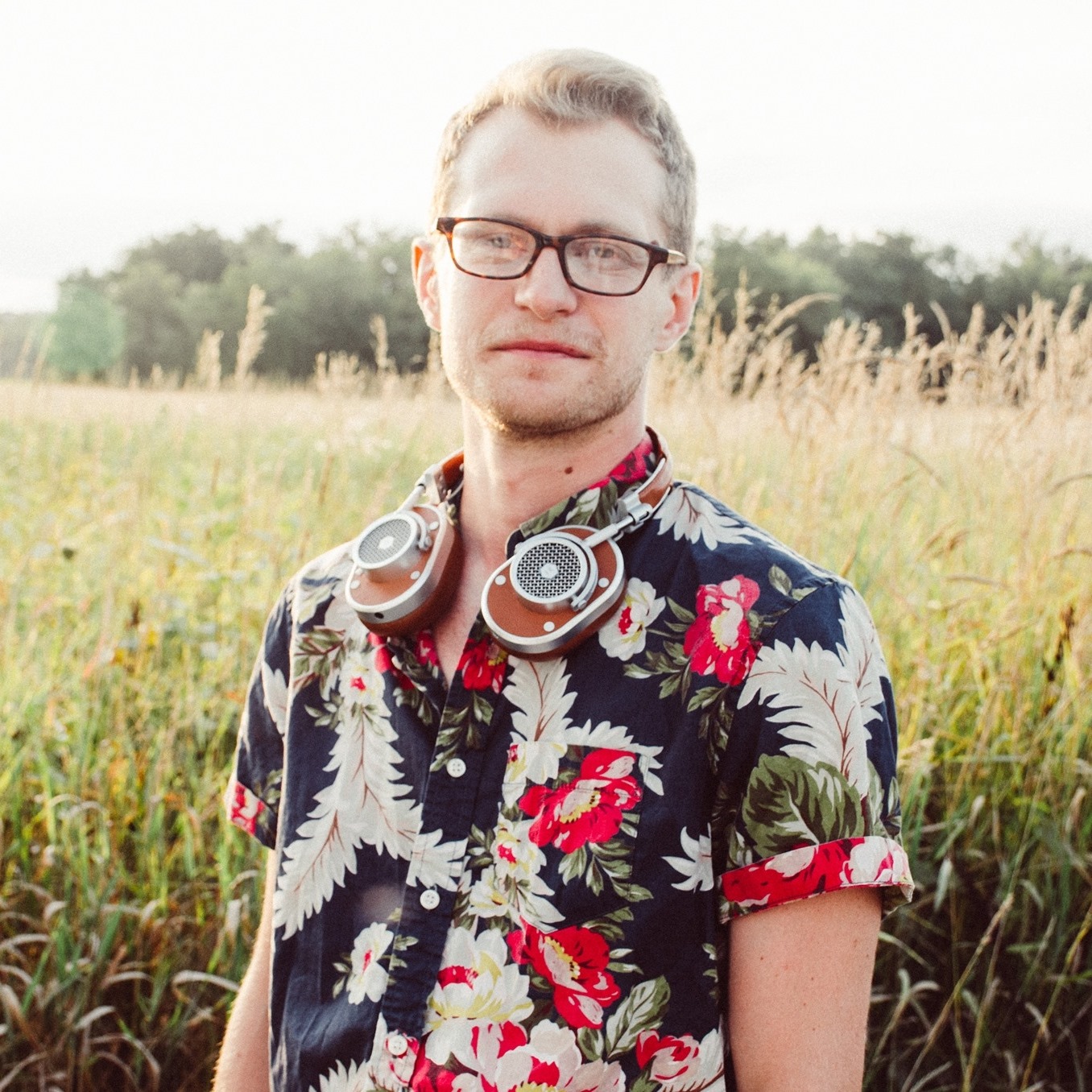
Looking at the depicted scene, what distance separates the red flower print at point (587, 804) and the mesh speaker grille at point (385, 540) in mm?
385

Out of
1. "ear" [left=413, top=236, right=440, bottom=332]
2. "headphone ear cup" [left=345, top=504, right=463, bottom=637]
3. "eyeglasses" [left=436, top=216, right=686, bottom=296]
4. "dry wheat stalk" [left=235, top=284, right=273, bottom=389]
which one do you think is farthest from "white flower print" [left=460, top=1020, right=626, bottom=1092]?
"dry wheat stalk" [left=235, top=284, right=273, bottom=389]

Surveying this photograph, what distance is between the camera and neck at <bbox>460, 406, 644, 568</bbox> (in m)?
1.44

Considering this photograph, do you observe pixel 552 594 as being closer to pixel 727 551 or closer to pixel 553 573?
pixel 553 573

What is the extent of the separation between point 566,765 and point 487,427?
50cm

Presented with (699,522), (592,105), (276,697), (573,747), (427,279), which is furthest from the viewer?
(427,279)

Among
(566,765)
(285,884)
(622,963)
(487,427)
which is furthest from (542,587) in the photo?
(285,884)

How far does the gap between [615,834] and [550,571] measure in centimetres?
31

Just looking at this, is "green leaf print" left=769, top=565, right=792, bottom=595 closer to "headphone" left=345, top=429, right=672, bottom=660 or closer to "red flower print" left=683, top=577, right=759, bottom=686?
"red flower print" left=683, top=577, right=759, bottom=686

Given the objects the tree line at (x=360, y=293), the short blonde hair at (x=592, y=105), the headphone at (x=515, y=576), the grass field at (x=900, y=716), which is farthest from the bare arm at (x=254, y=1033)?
the tree line at (x=360, y=293)

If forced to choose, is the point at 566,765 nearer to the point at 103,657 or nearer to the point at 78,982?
the point at 78,982

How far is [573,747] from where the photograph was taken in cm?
122

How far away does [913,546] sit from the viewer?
319cm

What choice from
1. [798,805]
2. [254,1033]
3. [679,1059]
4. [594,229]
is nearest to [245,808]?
[254,1033]

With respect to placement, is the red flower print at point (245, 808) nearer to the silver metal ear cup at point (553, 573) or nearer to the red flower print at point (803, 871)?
the silver metal ear cup at point (553, 573)
